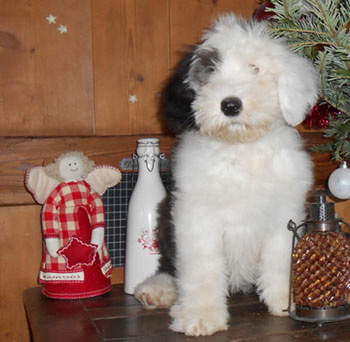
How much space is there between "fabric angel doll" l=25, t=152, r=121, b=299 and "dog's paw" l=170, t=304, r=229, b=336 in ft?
1.51

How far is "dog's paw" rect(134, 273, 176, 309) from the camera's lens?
171cm

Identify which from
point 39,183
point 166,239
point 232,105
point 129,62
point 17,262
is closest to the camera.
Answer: point 232,105

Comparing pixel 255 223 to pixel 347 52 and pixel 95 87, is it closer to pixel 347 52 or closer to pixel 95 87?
pixel 347 52

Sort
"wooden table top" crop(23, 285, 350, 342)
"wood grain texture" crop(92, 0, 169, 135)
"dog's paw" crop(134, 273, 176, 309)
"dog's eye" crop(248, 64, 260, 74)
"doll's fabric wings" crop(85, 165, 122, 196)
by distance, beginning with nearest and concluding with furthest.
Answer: "wooden table top" crop(23, 285, 350, 342), "dog's eye" crop(248, 64, 260, 74), "dog's paw" crop(134, 273, 176, 309), "doll's fabric wings" crop(85, 165, 122, 196), "wood grain texture" crop(92, 0, 169, 135)

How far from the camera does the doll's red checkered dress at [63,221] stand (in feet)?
5.99

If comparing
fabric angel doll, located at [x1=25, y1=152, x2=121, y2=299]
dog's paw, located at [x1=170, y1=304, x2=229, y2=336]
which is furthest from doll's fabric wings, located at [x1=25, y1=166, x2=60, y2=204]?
dog's paw, located at [x1=170, y1=304, x2=229, y2=336]

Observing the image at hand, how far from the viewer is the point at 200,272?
153cm

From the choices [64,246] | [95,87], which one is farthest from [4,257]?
[95,87]

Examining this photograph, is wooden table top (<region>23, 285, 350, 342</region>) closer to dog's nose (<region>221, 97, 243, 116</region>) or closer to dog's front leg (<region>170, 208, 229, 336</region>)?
dog's front leg (<region>170, 208, 229, 336</region>)

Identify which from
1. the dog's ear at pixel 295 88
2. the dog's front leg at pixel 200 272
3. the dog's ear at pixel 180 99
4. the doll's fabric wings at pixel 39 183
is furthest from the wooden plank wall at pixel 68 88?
the dog's ear at pixel 295 88

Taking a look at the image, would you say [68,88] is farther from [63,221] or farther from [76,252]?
[76,252]

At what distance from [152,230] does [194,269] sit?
0.41 metres

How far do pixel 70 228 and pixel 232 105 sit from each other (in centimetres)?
78

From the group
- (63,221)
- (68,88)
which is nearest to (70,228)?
(63,221)
